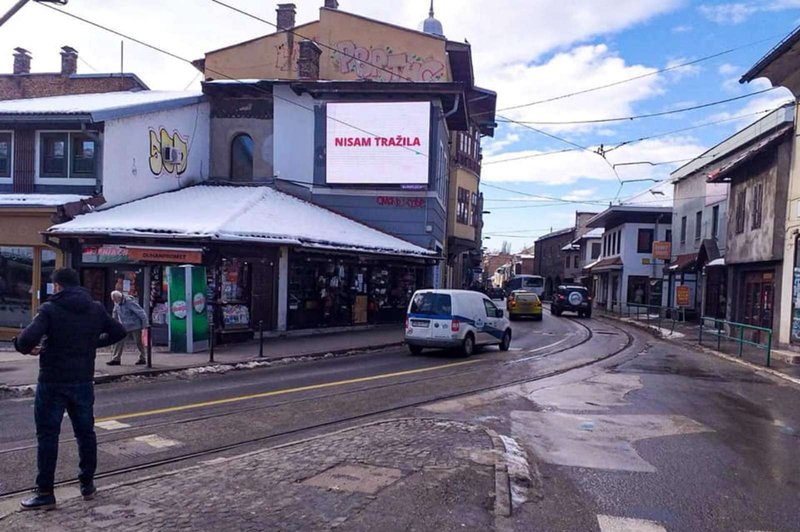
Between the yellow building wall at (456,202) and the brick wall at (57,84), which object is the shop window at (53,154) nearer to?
the brick wall at (57,84)

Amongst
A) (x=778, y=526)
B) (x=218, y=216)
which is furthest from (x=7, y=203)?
(x=778, y=526)

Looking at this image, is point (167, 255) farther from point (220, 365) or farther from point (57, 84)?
point (57, 84)

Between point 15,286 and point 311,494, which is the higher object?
point 15,286

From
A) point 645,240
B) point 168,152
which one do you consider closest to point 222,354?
point 168,152

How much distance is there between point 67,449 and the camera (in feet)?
22.9

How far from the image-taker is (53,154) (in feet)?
67.8

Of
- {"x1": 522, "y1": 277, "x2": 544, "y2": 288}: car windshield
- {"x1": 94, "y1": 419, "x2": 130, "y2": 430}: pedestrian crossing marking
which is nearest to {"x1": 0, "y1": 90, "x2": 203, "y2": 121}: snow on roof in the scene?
{"x1": 94, "y1": 419, "x2": 130, "y2": 430}: pedestrian crossing marking

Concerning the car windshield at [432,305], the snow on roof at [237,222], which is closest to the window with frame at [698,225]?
the snow on roof at [237,222]

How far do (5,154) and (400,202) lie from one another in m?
13.6

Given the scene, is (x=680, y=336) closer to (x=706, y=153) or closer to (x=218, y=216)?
(x=706, y=153)

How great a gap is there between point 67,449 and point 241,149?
789 inches

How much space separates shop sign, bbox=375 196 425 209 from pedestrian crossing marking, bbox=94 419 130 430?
17733 millimetres

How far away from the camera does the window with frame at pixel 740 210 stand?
23453mm

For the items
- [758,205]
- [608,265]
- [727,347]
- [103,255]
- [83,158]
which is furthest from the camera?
[608,265]
